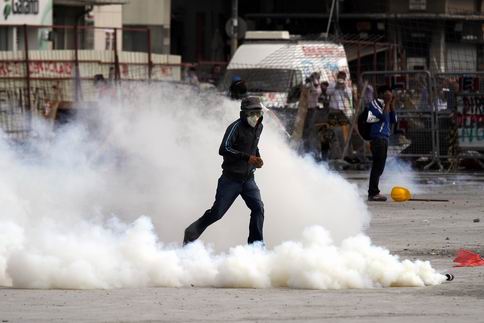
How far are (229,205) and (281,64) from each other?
16793 mm

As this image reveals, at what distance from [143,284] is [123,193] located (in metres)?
5.19

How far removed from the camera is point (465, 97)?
26516 millimetres

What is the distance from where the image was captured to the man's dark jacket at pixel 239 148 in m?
13.0

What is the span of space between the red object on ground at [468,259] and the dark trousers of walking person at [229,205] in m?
1.99

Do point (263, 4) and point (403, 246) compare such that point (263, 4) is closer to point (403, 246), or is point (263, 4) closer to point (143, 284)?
point (403, 246)

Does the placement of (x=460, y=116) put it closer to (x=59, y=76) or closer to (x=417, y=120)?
(x=417, y=120)

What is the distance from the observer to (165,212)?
15328 millimetres

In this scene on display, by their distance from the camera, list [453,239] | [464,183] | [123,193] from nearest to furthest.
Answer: [453,239] → [123,193] → [464,183]

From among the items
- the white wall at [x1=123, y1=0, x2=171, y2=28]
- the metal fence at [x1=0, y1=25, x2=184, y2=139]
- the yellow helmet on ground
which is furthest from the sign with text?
the yellow helmet on ground

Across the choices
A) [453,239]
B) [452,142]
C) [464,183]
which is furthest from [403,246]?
[452,142]

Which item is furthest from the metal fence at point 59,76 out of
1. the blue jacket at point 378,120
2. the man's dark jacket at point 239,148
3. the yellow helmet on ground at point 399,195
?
the man's dark jacket at point 239,148

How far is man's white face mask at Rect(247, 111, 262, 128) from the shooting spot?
13094mm

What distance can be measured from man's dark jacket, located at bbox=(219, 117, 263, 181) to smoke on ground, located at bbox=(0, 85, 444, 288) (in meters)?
0.74

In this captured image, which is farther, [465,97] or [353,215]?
[465,97]
